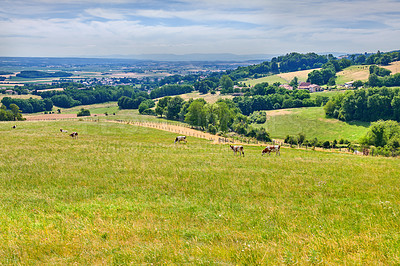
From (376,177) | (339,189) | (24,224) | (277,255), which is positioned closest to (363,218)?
(339,189)

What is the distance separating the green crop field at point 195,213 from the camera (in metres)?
8.47

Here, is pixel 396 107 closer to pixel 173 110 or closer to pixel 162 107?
pixel 173 110

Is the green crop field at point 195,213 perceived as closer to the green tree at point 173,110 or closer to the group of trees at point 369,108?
the green tree at point 173,110

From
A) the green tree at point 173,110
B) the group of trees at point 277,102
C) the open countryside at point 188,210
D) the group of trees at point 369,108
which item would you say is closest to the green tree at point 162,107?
the green tree at point 173,110

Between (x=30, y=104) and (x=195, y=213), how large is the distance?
20811 centimetres

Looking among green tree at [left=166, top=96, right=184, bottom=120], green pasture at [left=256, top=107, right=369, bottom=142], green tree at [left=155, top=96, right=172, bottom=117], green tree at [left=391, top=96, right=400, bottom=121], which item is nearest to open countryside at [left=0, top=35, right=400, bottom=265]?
green pasture at [left=256, top=107, right=369, bottom=142]

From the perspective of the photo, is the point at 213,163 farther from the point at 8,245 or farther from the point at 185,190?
the point at 8,245

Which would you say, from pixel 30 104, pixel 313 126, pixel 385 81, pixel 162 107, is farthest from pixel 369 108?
pixel 30 104

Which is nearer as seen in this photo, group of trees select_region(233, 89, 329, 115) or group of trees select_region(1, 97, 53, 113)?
group of trees select_region(1, 97, 53, 113)

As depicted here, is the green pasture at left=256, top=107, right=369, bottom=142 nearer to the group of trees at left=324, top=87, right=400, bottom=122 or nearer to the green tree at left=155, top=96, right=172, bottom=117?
the group of trees at left=324, top=87, right=400, bottom=122

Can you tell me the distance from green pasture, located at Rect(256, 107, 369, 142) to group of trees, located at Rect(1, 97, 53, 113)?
162 metres

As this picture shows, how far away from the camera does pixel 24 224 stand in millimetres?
11508

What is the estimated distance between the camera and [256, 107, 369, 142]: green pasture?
113 m

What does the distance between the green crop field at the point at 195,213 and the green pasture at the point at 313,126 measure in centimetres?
9421
